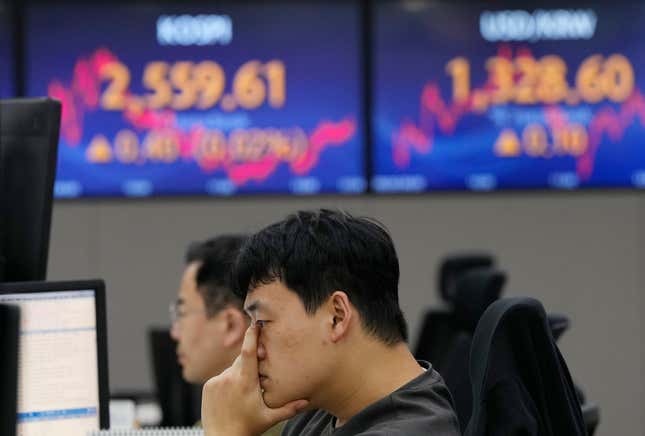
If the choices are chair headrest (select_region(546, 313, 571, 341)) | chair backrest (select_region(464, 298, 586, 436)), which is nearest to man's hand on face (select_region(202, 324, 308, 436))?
chair backrest (select_region(464, 298, 586, 436))

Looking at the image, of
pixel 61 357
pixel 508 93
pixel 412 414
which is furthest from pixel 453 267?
pixel 412 414

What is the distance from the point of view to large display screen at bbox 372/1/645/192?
5.23m

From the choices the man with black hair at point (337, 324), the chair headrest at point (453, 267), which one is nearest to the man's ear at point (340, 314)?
the man with black hair at point (337, 324)

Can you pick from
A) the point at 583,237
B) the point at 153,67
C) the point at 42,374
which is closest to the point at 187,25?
the point at 153,67

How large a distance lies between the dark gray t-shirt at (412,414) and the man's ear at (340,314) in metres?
0.10

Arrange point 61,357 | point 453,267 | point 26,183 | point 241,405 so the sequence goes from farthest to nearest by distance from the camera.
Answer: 1. point 453,267
2. point 26,183
3. point 61,357
4. point 241,405

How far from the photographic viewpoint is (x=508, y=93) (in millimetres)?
5254

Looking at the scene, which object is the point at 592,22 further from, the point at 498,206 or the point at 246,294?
the point at 246,294

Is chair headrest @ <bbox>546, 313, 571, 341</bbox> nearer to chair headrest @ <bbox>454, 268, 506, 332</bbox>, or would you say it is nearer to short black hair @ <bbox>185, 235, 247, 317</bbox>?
chair headrest @ <bbox>454, 268, 506, 332</bbox>

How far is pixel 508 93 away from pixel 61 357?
3.38 meters

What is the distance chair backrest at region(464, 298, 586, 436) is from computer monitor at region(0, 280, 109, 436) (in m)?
0.73

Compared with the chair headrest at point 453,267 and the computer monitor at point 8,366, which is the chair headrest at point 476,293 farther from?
the computer monitor at point 8,366

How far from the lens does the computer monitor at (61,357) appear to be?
2.18m

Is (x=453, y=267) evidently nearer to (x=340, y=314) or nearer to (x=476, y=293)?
(x=476, y=293)
